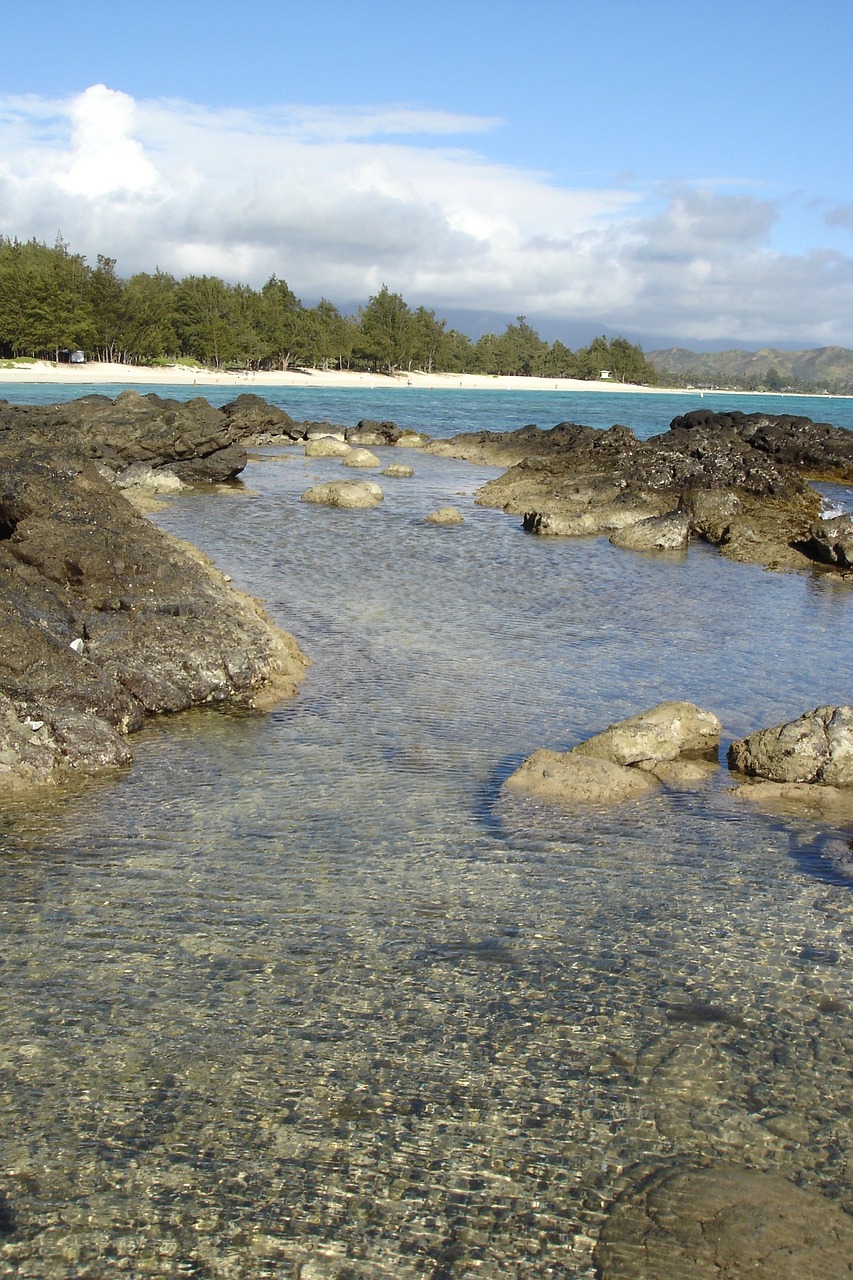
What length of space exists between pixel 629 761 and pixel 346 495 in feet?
61.4

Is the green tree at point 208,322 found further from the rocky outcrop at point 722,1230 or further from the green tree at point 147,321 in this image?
the rocky outcrop at point 722,1230

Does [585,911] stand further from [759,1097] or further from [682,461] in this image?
[682,461]

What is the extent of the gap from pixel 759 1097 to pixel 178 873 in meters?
3.89

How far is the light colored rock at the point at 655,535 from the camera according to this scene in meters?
23.7

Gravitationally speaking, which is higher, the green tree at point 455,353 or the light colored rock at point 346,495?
the green tree at point 455,353

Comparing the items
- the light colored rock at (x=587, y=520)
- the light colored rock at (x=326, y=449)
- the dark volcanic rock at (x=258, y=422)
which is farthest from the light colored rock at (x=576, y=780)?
the dark volcanic rock at (x=258, y=422)

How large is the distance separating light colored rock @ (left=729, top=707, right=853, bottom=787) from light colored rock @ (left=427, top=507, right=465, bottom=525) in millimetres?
16035

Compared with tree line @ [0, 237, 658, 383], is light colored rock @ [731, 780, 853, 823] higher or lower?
lower

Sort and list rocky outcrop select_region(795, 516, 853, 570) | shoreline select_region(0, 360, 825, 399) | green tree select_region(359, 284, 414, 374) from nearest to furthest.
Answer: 1. rocky outcrop select_region(795, 516, 853, 570)
2. shoreline select_region(0, 360, 825, 399)
3. green tree select_region(359, 284, 414, 374)

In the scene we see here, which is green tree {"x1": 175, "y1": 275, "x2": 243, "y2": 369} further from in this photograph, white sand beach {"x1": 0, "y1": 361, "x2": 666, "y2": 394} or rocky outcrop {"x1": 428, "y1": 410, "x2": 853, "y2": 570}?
rocky outcrop {"x1": 428, "y1": 410, "x2": 853, "y2": 570}

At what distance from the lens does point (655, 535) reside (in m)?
23.8

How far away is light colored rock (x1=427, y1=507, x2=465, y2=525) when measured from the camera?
81.7 feet

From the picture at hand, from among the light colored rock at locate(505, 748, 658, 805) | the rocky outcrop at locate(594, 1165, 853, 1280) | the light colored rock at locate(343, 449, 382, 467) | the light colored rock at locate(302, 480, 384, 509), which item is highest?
the light colored rock at locate(343, 449, 382, 467)

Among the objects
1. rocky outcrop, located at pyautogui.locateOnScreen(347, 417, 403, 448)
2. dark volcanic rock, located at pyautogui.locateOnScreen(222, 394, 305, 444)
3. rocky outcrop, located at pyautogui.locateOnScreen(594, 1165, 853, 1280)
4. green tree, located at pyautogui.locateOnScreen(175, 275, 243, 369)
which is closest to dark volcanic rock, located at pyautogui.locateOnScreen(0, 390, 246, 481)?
dark volcanic rock, located at pyautogui.locateOnScreen(222, 394, 305, 444)
